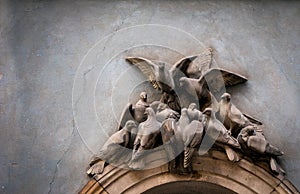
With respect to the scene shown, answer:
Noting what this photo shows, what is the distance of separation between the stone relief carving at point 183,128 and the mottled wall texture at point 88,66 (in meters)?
0.19

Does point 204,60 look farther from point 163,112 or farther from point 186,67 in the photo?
point 163,112

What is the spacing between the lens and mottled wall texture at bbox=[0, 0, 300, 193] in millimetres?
4762

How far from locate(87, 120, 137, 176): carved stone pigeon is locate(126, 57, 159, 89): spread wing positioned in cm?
46

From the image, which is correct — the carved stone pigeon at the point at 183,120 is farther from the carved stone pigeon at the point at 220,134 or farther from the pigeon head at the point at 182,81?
the pigeon head at the point at 182,81

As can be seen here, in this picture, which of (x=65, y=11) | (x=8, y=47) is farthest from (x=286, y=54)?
(x=8, y=47)

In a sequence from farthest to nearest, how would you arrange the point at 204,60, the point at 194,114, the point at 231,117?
the point at 204,60, the point at 231,117, the point at 194,114

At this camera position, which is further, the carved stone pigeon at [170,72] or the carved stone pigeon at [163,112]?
the carved stone pigeon at [170,72]

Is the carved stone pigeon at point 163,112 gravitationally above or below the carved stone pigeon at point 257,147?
above

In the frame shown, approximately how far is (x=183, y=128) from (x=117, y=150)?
1.64ft

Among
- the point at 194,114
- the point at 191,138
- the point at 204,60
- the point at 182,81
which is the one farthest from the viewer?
the point at 204,60

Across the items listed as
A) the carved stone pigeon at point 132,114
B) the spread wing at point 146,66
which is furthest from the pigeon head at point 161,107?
the spread wing at point 146,66

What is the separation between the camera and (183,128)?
4531 mm

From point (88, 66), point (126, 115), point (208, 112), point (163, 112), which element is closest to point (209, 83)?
point (208, 112)

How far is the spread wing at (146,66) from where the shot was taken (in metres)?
4.96
